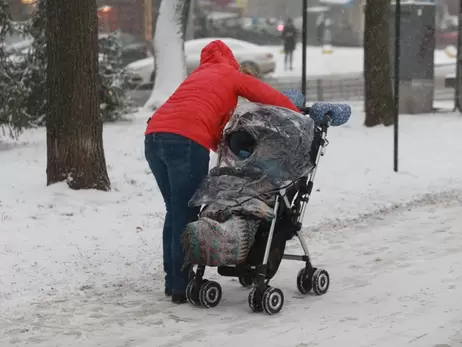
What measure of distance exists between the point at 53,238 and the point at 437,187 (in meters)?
4.95

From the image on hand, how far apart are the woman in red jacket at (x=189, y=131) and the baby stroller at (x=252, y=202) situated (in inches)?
3.9

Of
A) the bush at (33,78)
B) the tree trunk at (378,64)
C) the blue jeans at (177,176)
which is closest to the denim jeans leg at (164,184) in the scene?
the blue jeans at (177,176)

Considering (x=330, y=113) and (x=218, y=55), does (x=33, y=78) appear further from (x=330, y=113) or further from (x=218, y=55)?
(x=330, y=113)

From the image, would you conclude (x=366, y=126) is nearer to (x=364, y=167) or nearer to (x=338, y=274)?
(x=364, y=167)

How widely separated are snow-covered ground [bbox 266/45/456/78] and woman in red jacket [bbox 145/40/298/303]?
81.7 feet

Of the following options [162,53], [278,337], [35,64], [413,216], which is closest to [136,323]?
[278,337]

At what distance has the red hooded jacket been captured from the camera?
6.51 metres

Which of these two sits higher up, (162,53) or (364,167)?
(162,53)

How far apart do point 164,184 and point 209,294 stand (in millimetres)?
824

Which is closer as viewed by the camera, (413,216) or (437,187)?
(413,216)

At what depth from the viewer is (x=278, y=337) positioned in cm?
598

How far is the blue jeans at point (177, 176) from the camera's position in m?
6.52

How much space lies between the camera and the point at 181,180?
21.5 feet

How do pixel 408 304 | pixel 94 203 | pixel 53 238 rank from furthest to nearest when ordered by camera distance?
1. pixel 94 203
2. pixel 53 238
3. pixel 408 304
